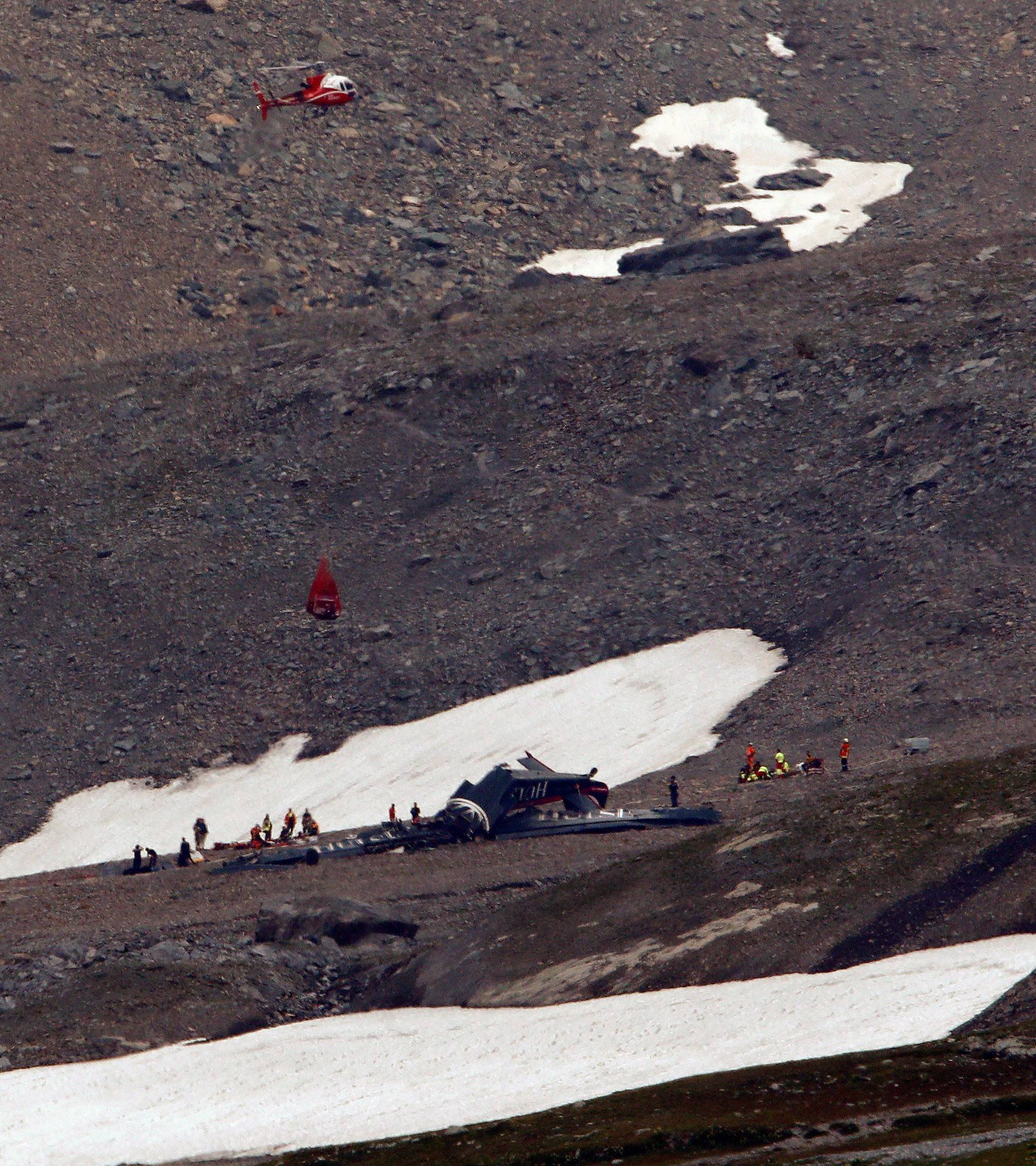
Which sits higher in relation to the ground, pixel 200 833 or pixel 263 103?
pixel 263 103

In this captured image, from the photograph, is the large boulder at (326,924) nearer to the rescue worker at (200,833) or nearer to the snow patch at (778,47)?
the rescue worker at (200,833)

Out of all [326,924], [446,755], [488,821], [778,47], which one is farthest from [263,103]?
[326,924]

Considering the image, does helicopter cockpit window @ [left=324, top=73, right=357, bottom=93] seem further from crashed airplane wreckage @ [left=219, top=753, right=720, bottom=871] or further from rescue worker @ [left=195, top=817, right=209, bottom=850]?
crashed airplane wreckage @ [left=219, top=753, right=720, bottom=871]

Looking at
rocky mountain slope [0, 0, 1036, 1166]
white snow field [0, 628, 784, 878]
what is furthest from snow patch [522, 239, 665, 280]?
white snow field [0, 628, 784, 878]

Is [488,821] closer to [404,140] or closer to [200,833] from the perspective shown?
[200,833]

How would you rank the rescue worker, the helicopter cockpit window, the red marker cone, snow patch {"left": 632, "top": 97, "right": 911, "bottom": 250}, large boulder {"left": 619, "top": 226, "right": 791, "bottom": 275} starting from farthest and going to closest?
the helicopter cockpit window < snow patch {"left": 632, "top": 97, "right": 911, "bottom": 250} < large boulder {"left": 619, "top": 226, "right": 791, "bottom": 275} < the red marker cone < the rescue worker

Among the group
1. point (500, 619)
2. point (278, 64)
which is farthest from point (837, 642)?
point (278, 64)
